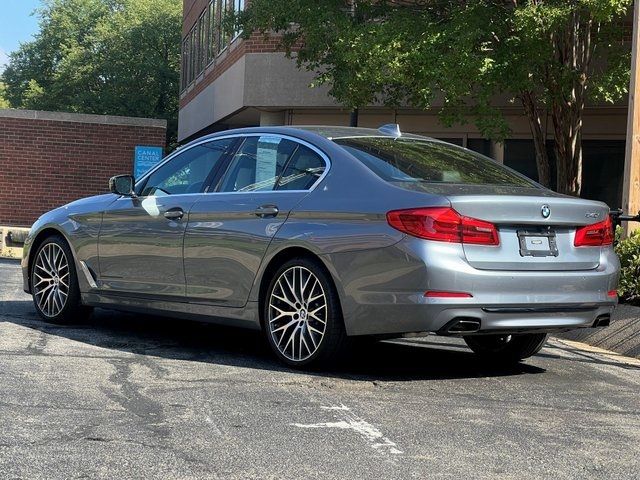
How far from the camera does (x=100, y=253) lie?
8070 millimetres

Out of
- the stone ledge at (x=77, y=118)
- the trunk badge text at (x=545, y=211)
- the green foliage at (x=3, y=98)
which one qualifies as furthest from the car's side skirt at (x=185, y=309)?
the green foliage at (x=3, y=98)

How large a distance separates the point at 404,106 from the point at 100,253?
46.3 ft

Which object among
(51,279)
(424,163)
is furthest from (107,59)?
(424,163)

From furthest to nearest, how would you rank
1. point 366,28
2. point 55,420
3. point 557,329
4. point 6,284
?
point 366,28 → point 6,284 → point 557,329 → point 55,420

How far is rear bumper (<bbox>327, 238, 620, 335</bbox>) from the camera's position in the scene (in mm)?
5977

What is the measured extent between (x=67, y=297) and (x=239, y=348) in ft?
5.34

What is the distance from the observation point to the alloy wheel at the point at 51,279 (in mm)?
8430

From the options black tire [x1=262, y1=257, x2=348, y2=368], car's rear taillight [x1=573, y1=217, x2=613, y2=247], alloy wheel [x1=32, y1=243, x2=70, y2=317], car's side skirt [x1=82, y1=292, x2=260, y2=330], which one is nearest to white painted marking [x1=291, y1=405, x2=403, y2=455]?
black tire [x1=262, y1=257, x2=348, y2=368]

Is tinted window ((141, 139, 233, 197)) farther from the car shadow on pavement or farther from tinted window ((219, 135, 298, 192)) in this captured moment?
the car shadow on pavement

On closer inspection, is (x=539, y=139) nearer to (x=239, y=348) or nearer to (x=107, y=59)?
(x=239, y=348)

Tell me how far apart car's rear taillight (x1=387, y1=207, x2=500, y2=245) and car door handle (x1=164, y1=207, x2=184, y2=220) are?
199 centimetres

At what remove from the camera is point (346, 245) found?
6.30m

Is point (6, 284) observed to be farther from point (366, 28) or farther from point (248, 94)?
point (248, 94)

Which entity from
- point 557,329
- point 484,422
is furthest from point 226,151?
point 484,422
